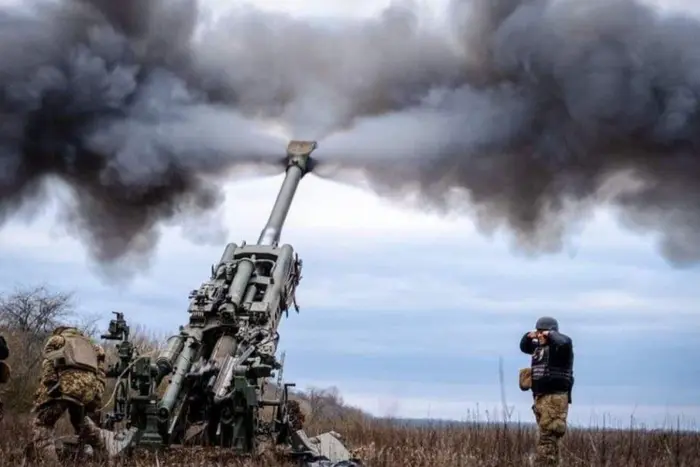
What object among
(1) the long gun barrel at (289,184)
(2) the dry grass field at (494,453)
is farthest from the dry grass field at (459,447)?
(1) the long gun barrel at (289,184)

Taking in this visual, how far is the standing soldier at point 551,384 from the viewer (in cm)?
1159

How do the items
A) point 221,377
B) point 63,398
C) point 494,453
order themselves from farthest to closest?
point 221,377 < point 63,398 < point 494,453

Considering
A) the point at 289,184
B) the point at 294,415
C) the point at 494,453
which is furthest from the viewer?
the point at 289,184

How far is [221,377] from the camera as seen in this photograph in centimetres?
1330

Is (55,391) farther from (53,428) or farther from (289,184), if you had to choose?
(289,184)

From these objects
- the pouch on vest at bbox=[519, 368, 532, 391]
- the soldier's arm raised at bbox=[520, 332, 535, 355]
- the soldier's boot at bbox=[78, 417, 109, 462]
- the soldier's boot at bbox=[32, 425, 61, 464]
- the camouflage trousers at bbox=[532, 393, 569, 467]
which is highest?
the soldier's arm raised at bbox=[520, 332, 535, 355]

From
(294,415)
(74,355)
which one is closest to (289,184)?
(294,415)

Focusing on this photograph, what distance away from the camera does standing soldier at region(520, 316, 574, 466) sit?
11.6 meters

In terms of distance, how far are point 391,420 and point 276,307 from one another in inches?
197

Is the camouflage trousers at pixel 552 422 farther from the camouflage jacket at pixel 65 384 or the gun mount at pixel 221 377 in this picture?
the camouflage jacket at pixel 65 384

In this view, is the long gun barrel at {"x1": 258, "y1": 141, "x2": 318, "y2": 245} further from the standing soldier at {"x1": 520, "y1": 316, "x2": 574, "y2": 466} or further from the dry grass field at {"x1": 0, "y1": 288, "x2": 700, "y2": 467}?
the standing soldier at {"x1": 520, "y1": 316, "x2": 574, "y2": 466}

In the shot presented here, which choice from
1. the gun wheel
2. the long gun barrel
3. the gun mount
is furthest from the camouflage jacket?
the long gun barrel

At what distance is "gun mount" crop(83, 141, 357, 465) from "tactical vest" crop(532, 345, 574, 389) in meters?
2.51

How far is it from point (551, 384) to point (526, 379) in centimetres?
45
